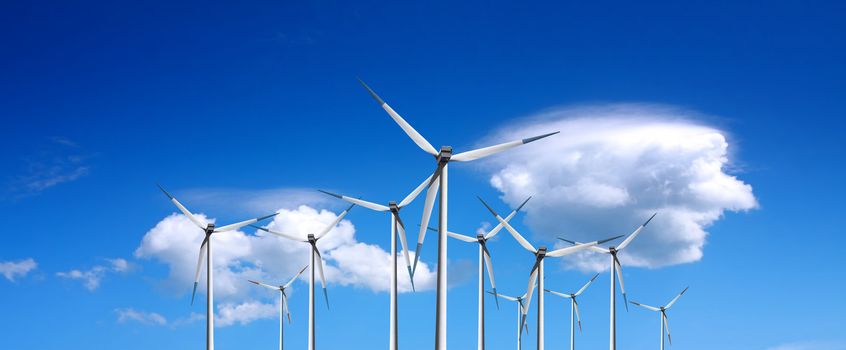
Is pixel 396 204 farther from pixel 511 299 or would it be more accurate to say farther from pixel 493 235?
pixel 511 299

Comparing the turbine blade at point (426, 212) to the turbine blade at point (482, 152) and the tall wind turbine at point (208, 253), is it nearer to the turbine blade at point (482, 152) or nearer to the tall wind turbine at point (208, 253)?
the turbine blade at point (482, 152)

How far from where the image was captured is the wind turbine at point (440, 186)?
4541cm

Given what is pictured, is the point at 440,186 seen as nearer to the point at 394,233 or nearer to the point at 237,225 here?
the point at 394,233

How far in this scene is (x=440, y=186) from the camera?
49219 millimetres

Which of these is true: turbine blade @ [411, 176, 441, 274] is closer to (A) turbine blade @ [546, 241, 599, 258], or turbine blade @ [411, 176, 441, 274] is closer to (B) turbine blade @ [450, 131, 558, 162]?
(B) turbine blade @ [450, 131, 558, 162]

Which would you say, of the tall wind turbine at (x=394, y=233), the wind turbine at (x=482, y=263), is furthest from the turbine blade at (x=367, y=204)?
the wind turbine at (x=482, y=263)

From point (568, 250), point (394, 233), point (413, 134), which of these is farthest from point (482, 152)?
point (568, 250)

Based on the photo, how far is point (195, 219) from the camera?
252 feet

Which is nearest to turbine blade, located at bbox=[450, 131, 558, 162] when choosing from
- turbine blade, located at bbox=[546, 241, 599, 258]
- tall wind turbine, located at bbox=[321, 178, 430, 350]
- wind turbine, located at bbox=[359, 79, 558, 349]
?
wind turbine, located at bbox=[359, 79, 558, 349]

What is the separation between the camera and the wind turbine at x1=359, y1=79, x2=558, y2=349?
149ft

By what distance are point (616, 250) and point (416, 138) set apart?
1808 inches

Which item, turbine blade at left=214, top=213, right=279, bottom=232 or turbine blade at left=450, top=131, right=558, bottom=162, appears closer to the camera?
turbine blade at left=450, top=131, right=558, bottom=162

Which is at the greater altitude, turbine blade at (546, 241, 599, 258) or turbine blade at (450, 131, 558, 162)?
turbine blade at (450, 131, 558, 162)

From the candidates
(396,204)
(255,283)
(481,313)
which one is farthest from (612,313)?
(255,283)
